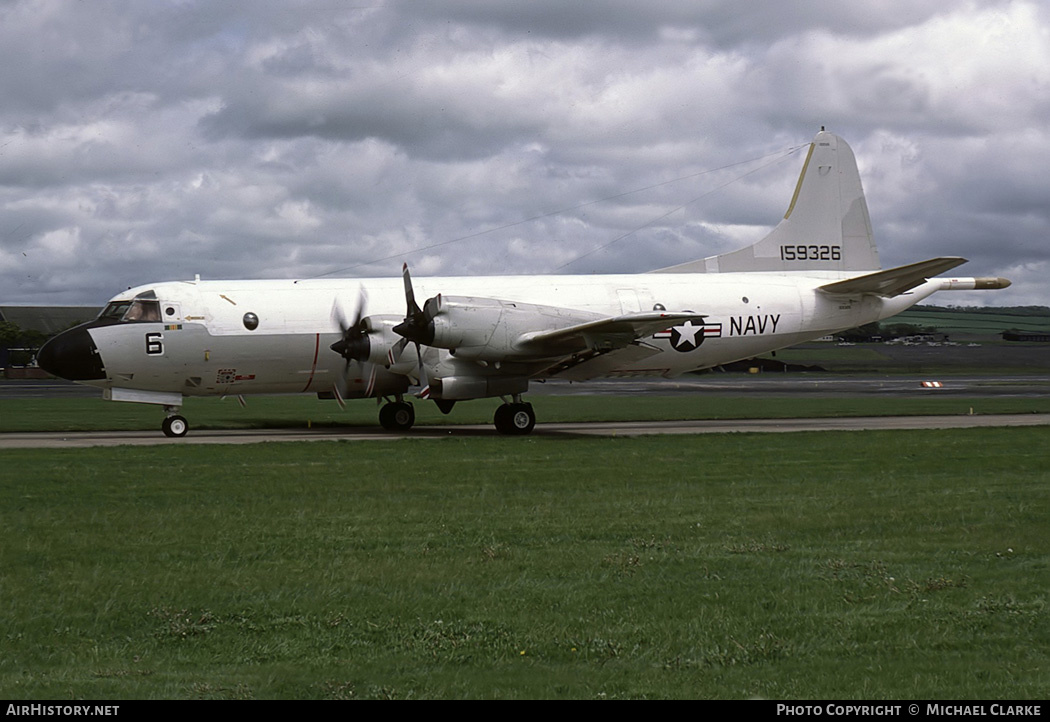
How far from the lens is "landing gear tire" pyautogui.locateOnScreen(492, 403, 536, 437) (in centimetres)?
2762

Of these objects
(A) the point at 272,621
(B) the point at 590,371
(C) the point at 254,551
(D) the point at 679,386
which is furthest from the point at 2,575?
(D) the point at 679,386

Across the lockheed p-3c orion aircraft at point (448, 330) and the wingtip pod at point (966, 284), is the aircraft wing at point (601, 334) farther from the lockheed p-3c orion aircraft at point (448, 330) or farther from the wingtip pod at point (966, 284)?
the wingtip pod at point (966, 284)

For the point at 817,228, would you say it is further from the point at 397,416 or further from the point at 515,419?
the point at 397,416

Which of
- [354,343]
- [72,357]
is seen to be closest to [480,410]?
[354,343]

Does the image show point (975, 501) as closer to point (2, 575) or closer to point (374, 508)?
point (374, 508)

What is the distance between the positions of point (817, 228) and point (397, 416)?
46.1ft

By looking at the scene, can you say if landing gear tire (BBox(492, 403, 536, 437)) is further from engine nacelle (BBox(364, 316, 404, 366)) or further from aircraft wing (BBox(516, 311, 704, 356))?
engine nacelle (BBox(364, 316, 404, 366))

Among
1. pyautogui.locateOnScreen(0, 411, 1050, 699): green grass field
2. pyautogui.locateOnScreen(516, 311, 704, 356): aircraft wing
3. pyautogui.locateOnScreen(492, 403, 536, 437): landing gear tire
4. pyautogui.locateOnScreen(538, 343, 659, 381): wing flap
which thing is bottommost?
pyautogui.locateOnScreen(0, 411, 1050, 699): green grass field

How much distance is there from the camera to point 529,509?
1442 cm

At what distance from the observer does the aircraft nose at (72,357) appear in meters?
25.9

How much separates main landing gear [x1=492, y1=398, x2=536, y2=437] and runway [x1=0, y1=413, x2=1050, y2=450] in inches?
16.5

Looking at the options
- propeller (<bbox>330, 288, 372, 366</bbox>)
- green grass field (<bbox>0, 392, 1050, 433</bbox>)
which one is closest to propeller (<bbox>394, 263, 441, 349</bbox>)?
propeller (<bbox>330, 288, 372, 366</bbox>)

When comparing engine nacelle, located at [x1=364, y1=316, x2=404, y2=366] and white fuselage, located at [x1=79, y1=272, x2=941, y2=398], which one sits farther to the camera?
white fuselage, located at [x1=79, y1=272, x2=941, y2=398]

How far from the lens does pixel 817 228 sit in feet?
106
